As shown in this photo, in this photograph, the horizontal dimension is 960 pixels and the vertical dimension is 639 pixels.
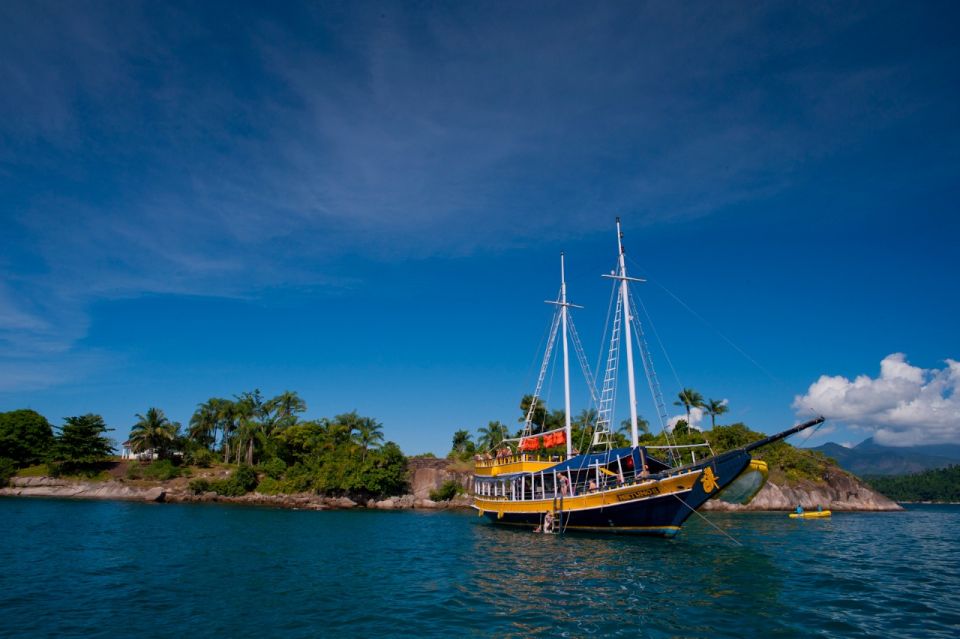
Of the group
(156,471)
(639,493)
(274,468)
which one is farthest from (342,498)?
(639,493)

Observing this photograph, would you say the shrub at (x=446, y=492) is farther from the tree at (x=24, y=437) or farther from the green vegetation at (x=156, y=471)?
the tree at (x=24, y=437)

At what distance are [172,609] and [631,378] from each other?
1262 inches

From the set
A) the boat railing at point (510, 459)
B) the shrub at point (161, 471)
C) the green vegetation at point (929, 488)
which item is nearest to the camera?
the boat railing at point (510, 459)

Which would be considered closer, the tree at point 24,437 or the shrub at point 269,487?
the shrub at point 269,487

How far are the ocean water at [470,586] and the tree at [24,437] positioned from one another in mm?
71929

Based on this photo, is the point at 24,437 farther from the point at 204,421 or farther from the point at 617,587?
the point at 617,587

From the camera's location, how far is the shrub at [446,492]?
9238cm

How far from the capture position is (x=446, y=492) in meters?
92.6

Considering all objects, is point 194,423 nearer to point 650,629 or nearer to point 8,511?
point 8,511

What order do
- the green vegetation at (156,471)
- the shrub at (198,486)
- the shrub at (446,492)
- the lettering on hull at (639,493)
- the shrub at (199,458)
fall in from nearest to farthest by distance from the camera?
the lettering on hull at (639,493) < the shrub at (198,486) < the green vegetation at (156,471) < the shrub at (446,492) < the shrub at (199,458)

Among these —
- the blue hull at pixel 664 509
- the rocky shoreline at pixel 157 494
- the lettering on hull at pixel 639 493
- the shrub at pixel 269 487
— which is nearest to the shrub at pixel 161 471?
the rocky shoreline at pixel 157 494

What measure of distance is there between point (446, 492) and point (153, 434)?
5804cm

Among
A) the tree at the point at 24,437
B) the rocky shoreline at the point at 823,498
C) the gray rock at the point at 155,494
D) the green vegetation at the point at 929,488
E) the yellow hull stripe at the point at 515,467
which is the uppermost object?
the tree at the point at 24,437

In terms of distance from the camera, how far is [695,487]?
34188 millimetres
